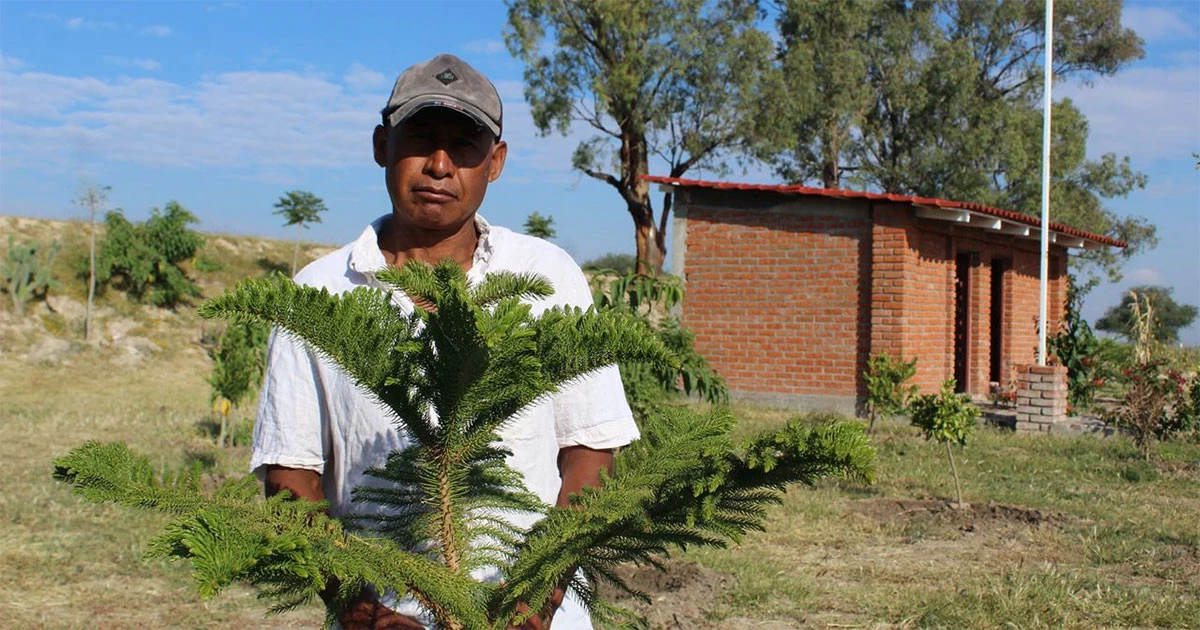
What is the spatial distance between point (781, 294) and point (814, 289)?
47cm

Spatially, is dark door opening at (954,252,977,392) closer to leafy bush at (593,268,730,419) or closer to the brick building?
the brick building

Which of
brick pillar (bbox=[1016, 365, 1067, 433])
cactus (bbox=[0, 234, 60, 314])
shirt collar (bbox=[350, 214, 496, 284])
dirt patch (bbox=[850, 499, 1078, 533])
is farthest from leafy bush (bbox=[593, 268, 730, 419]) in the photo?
cactus (bbox=[0, 234, 60, 314])

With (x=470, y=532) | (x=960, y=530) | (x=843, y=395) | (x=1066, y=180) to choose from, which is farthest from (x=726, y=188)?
(x=1066, y=180)

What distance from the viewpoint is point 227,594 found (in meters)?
5.68

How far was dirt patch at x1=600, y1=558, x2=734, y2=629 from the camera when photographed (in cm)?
511

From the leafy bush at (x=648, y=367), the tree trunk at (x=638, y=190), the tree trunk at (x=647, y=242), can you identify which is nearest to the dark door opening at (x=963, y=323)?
the leafy bush at (x=648, y=367)

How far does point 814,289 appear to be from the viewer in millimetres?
13266

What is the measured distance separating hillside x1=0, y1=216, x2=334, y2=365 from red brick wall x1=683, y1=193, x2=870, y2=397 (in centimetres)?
707

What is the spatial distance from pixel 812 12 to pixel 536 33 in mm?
9253

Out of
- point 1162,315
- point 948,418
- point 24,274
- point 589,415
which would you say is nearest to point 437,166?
point 589,415

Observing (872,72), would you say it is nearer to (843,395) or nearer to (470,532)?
(843,395)

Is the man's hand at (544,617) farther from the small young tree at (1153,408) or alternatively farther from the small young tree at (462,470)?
the small young tree at (1153,408)

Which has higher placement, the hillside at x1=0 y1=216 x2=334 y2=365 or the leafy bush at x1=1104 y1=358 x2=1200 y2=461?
the hillside at x1=0 y1=216 x2=334 y2=365

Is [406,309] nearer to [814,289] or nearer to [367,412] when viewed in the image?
[367,412]
